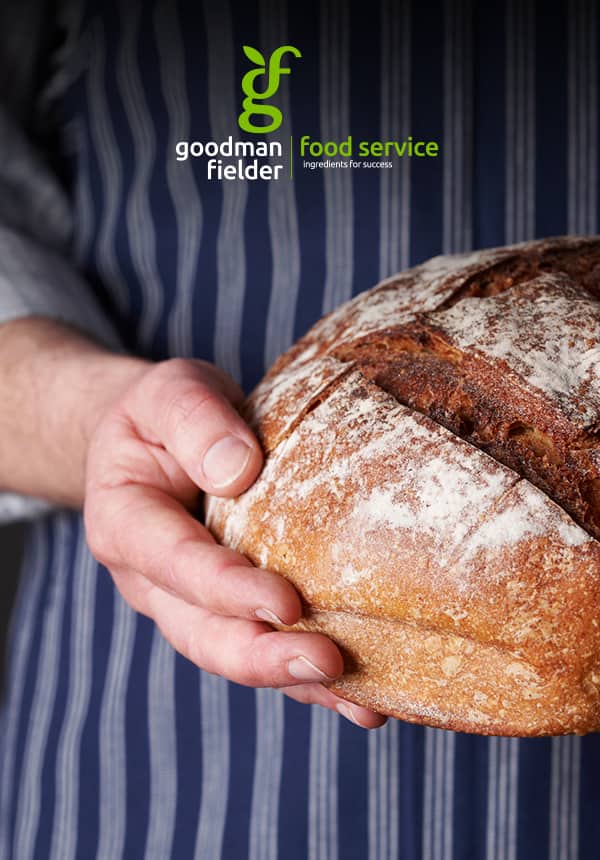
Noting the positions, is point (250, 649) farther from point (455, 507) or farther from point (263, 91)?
point (263, 91)

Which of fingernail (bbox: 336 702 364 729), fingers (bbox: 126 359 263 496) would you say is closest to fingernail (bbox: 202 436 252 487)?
fingers (bbox: 126 359 263 496)

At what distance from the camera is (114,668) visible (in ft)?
4.92

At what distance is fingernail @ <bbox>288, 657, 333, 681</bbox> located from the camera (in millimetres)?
853

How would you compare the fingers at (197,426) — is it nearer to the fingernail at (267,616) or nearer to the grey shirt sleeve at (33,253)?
the fingernail at (267,616)

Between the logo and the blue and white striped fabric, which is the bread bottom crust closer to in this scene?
the blue and white striped fabric

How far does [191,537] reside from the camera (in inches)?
37.6

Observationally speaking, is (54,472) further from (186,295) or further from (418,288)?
(418,288)

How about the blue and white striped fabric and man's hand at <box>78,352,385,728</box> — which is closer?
man's hand at <box>78,352,385,728</box>

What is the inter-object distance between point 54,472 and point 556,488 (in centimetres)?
84

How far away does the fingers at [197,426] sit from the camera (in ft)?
3.10

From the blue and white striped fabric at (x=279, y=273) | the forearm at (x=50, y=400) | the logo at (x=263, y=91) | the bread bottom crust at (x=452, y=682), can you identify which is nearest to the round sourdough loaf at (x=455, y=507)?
the bread bottom crust at (x=452, y=682)

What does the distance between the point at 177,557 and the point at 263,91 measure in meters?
0.89

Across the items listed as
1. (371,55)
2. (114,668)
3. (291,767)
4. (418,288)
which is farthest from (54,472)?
(371,55)

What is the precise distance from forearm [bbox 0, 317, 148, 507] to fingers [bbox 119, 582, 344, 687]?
383 mm
